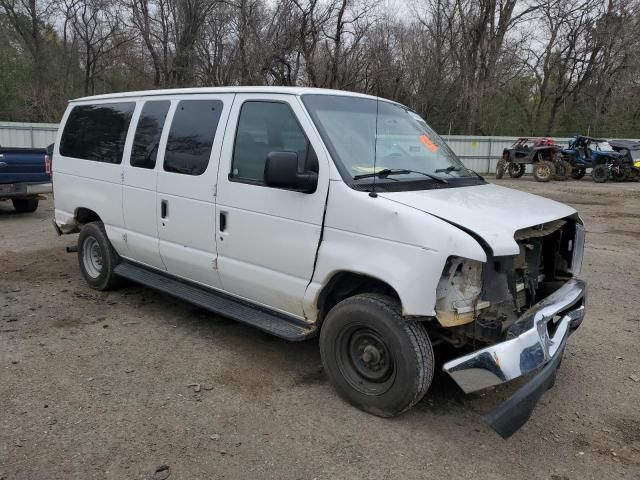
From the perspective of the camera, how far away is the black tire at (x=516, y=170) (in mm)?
22969

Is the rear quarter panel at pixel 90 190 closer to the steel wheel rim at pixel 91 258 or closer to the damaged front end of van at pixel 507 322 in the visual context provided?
the steel wheel rim at pixel 91 258

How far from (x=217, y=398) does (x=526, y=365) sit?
6.73 feet

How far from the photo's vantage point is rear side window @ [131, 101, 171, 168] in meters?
5.02

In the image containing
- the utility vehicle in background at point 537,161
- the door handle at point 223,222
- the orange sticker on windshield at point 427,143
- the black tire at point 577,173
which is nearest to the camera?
the door handle at point 223,222

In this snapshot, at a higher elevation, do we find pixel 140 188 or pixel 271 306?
pixel 140 188

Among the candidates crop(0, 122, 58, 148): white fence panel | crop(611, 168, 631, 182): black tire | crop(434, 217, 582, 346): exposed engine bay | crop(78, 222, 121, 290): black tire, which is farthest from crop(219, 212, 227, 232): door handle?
crop(611, 168, 631, 182): black tire

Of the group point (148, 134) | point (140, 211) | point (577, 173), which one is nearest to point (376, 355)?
point (140, 211)

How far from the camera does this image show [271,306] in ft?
13.8

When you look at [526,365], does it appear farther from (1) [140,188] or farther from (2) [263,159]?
(1) [140,188]

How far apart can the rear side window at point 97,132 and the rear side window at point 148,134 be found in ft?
0.74

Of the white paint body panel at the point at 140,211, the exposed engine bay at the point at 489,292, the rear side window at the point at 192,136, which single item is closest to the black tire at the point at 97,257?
the white paint body panel at the point at 140,211

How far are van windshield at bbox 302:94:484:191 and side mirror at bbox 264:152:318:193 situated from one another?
232 mm

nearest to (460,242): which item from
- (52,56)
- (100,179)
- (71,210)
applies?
(100,179)

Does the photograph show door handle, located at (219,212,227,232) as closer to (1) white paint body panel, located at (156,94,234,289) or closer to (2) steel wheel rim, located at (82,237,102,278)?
(1) white paint body panel, located at (156,94,234,289)
